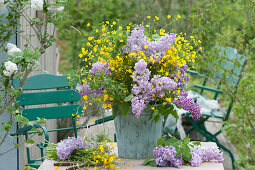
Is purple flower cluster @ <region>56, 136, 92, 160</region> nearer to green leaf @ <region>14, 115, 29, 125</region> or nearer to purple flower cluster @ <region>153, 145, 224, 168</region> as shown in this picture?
purple flower cluster @ <region>153, 145, 224, 168</region>

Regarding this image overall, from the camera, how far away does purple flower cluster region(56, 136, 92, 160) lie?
5.45 feet

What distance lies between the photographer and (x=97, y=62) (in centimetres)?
166

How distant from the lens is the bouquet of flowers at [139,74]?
1.55 meters

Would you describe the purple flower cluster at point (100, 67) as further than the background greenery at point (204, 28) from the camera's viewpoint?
No

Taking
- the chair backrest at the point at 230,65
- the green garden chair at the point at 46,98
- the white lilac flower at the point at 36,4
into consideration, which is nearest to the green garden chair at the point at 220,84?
the chair backrest at the point at 230,65

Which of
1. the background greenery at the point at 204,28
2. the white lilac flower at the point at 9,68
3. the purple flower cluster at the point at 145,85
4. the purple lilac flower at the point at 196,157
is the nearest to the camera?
the purple flower cluster at the point at 145,85

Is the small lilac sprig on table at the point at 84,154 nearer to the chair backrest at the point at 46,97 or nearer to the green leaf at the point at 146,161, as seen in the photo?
the green leaf at the point at 146,161

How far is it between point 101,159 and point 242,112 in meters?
2.18

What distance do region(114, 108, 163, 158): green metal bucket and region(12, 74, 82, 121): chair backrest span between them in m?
0.96

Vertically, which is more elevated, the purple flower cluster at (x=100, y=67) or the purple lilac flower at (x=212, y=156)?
the purple flower cluster at (x=100, y=67)

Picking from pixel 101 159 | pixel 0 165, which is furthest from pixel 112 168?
pixel 0 165

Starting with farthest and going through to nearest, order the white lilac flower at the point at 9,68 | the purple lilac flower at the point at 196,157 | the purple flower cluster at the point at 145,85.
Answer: the white lilac flower at the point at 9,68
the purple lilac flower at the point at 196,157
the purple flower cluster at the point at 145,85

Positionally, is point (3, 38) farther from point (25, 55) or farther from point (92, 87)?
point (92, 87)

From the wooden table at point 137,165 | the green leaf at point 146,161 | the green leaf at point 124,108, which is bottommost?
the wooden table at point 137,165
